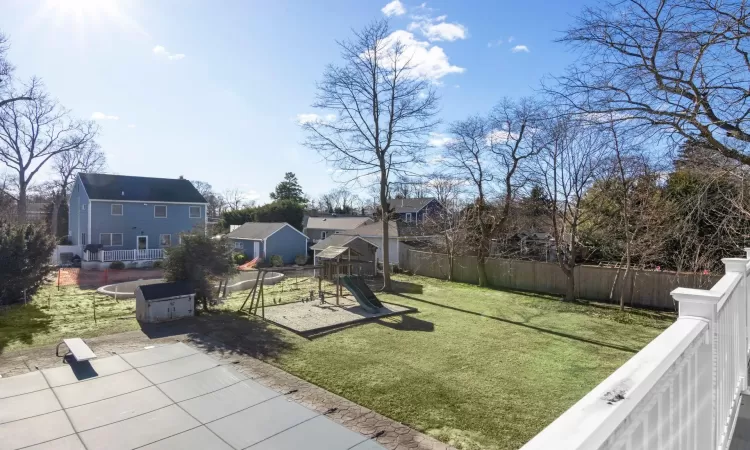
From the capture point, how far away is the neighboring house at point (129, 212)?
26.4 metres

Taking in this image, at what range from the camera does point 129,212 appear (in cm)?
2777

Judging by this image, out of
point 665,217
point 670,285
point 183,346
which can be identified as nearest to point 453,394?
point 183,346

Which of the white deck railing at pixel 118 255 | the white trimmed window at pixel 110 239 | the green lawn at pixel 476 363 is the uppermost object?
the white trimmed window at pixel 110 239

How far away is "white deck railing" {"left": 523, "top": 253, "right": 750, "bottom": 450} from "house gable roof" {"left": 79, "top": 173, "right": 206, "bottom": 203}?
3158cm

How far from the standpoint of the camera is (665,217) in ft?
37.2

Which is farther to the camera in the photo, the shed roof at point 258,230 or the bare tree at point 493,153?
the shed roof at point 258,230

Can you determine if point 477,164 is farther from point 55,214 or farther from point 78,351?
point 55,214

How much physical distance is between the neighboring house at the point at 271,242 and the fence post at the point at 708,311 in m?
28.2

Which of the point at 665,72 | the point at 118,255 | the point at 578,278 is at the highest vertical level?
the point at 665,72

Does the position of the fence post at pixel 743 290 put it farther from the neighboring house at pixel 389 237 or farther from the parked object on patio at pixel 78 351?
the neighboring house at pixel 389 237

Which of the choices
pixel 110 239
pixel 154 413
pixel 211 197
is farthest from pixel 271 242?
pixel 211 197

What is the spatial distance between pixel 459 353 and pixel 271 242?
23505mm

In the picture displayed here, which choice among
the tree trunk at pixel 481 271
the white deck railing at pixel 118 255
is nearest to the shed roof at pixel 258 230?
the white deck railing at pixel 118 255

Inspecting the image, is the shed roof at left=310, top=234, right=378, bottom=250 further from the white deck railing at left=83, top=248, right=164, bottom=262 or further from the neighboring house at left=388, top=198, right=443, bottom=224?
the neighboring house at left=388, top=198, right=443, bottom=224
